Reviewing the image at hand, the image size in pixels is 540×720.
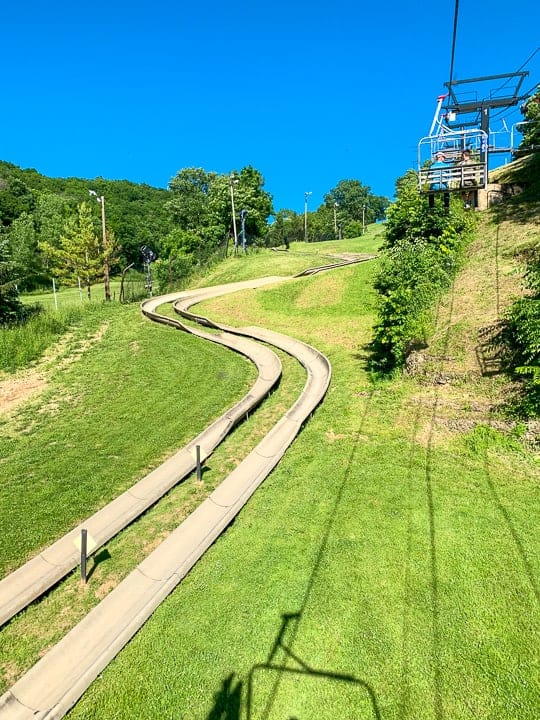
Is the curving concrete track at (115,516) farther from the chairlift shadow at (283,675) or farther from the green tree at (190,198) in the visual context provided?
the green tree at (190,198)

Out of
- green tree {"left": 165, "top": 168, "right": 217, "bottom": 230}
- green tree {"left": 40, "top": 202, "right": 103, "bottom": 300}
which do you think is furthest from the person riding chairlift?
green tree {"left": 165, "top": 168, "right": 217, "bottom": 230}

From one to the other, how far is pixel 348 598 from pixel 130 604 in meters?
3.38

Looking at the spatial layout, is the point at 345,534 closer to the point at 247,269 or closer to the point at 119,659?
the point at 119,659

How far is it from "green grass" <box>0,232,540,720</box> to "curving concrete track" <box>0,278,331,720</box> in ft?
0.71

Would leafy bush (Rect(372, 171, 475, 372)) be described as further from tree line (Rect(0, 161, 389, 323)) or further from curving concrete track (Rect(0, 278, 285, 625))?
tree line (Rect(0, 161, 389, 323))

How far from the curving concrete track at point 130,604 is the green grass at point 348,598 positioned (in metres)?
0.22

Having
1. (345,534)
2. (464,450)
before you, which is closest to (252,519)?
(345,534)

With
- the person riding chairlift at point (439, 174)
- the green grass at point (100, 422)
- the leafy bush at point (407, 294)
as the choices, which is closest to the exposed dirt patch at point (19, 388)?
the green grass at point (100, 422)

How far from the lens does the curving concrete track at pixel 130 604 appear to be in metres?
5.09

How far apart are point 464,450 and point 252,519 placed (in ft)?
17.8

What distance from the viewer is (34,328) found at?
22.6m

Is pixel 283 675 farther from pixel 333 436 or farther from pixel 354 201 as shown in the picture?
pixel 354 201

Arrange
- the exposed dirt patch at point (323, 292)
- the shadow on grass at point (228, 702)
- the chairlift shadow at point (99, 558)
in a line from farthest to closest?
the exposed dirt patch at point (323, 292)
the chairlift shadow at point (99, 558)
the shadow on grass at point (228, 702)

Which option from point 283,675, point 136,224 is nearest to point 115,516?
point 283,675
